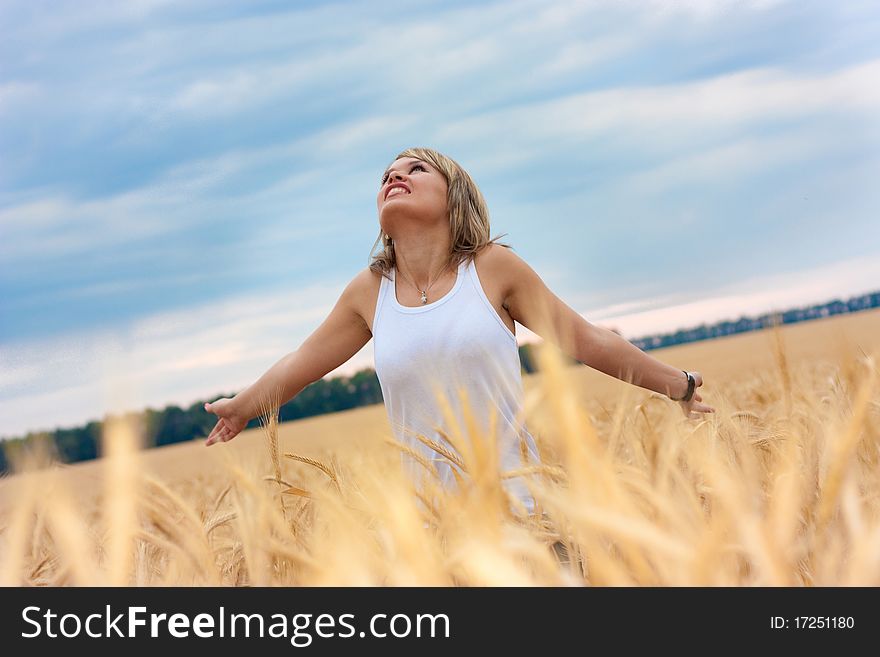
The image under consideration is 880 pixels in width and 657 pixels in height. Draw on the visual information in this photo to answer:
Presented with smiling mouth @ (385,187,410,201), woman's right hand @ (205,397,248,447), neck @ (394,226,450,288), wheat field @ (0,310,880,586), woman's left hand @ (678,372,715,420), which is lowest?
wheat field @ (0,310,880,586)

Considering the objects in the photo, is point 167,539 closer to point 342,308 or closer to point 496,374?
point 496,374

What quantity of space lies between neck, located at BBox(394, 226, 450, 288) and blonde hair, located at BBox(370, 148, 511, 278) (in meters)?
0.03

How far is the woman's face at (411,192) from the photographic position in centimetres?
215

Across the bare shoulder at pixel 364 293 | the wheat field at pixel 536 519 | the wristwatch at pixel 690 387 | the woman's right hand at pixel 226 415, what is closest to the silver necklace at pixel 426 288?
the bare shoulder at pixel 364 293

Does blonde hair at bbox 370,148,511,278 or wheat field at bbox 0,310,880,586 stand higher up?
blonde hair at bbox 370,148,511,278

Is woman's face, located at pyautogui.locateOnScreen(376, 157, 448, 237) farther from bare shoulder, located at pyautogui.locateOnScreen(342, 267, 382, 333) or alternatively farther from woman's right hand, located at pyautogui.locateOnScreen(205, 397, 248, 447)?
woman's right hand, located at pyautogui.locateOnScreen(205, 397, 248, 447)

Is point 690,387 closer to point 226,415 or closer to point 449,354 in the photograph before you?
point 449,354

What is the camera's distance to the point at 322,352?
245cm

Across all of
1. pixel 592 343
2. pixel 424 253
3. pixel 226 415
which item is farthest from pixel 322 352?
pixel 592 343

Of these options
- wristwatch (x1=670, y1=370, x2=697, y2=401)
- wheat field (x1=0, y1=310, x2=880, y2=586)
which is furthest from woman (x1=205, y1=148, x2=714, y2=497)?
wheat field (x1=0, y1=310, x2=880, y2=586)

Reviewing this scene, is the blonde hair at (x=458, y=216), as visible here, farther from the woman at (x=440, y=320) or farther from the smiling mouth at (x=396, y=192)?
the smiling mouth at (x=396, y=192)

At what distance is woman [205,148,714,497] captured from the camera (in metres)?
2.08

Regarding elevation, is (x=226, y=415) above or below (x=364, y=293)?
below

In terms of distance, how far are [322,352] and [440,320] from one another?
0.51 meters
